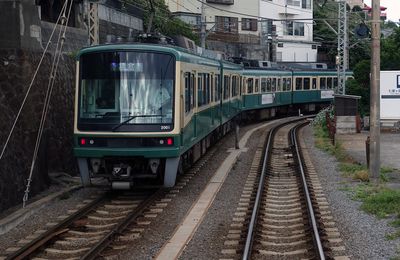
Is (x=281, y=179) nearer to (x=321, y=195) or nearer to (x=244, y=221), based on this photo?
(x=321, y=195)

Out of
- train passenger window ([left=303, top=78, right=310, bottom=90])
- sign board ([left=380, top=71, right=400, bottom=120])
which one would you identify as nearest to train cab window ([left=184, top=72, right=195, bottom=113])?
sign board ([left=380, top=71, right=400, bottom=120])

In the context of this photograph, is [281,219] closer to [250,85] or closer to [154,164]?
[154,164]

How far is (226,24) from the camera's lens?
52.8 m

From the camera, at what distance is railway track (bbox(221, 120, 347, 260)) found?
26.0 ft

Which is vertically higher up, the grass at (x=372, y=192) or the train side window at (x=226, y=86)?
the train side window at (x=226, y=86)

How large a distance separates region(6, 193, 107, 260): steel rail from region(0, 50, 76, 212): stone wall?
4.52 feet

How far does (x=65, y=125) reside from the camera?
14.9 metres

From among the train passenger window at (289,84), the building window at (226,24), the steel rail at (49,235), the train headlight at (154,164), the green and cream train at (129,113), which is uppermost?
the building window at (226,24)

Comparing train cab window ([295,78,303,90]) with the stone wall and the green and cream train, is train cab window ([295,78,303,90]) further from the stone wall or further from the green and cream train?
the green and cream train

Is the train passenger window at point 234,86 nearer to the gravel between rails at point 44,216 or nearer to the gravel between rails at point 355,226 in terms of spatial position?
the gravel between rails at point 355,226

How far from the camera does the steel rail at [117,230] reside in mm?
7691

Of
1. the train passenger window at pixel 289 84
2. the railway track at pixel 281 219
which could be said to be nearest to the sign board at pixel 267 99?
the train passenger window at pixel 289 84

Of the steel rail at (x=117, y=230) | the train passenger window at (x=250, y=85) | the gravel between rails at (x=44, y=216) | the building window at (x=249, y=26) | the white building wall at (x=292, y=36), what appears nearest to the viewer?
the steel rail at (x=117, y=230)

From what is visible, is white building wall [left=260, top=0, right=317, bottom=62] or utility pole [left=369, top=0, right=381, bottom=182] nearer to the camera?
utility pole [left=369, top=0, right=381, bottom=182]
